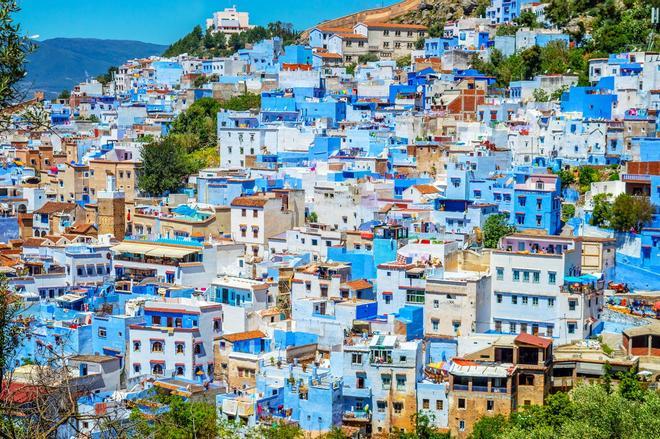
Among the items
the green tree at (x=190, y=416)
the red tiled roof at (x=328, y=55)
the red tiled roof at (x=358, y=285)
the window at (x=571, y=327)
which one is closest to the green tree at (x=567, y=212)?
the red tiled roof at (x=358, y=285)

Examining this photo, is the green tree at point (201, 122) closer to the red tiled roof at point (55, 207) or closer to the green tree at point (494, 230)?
the red tiled roof at point (55, 207)

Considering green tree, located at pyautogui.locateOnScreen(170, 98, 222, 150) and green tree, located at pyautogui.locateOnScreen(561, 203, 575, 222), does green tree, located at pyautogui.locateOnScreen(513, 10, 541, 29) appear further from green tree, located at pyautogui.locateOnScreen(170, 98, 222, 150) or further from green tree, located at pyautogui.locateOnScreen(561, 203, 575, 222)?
green tree, located at pyautogui.locateOnScreen(561, 203, 575, 222)

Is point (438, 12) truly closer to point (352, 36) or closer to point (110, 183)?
point (352, 36)

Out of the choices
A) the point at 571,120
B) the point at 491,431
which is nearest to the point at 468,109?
the point at 571,120

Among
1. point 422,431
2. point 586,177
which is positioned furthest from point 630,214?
point 422,431

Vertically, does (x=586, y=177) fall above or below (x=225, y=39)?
below

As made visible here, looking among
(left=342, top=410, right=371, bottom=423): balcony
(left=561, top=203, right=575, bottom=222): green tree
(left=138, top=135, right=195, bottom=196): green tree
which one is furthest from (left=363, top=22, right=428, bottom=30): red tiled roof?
(left=342, top=410, right=371, bottom=423): balcony
